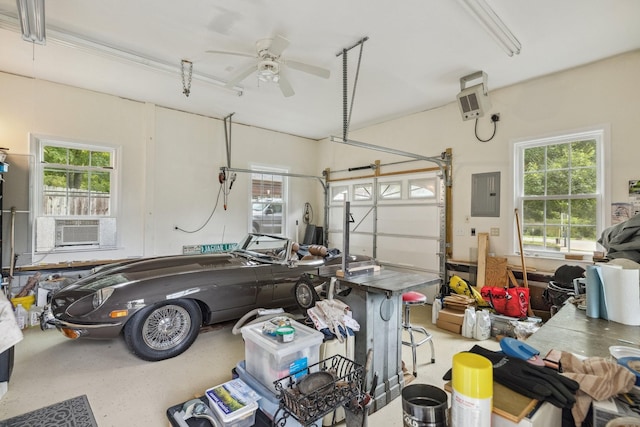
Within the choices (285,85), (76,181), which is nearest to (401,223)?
(285,85)

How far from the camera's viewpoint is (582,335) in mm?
1459

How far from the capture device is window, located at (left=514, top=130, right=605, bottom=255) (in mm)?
3482

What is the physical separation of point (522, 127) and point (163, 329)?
193 inches

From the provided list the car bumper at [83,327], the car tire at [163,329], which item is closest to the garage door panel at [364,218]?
the car tire at [163,329]

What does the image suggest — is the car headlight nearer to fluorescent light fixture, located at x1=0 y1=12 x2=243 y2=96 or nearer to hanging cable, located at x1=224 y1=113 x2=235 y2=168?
fluorescent light fixture, located at x1=0 y1=12 x2=243 y2=96

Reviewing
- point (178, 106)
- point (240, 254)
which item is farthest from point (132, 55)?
point (240, 254)

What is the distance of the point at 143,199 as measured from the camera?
4723 mm

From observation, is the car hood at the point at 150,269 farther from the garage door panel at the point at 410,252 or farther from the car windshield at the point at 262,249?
the garage door panel at the point at 410,252

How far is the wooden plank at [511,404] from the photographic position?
81 centimetres

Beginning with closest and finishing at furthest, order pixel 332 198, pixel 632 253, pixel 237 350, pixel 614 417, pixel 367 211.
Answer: pixel 614 417
pixel 632 253
pixel 237 350
pixel 367 211
pixel 332 198

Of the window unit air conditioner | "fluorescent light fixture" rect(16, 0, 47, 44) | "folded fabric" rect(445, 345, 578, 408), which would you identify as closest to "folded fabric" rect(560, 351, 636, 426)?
"folded fabric" rect(445, 345, 578, 408)

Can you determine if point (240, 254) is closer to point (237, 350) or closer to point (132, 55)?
point (237, 350)

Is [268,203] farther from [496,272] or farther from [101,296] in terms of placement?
[496,272]

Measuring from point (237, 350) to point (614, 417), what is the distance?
2.95m
